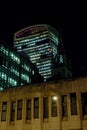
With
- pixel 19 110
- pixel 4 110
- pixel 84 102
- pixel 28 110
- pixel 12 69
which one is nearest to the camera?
pixel 84 102

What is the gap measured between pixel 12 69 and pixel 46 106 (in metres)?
82.5

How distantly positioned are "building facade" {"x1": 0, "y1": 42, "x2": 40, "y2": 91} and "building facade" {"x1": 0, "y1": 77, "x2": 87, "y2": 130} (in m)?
65.0

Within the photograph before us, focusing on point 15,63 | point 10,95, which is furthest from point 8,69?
point 10,95

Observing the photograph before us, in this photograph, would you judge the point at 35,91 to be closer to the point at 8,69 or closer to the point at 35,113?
the point at 35,113

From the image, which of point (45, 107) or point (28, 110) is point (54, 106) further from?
point (28, 110)

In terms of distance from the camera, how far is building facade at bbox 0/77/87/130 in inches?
1059

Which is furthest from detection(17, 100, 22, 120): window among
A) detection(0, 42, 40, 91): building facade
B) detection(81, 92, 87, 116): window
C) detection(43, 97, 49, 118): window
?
detection(0, 42, 40, 91): building facade

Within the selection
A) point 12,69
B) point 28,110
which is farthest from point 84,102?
point 12,69

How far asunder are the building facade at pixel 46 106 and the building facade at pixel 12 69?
6498 centimetres

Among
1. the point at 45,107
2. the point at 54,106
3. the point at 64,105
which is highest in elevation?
the point at 64,105

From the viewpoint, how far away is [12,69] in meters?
110

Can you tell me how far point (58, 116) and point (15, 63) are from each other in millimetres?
86943

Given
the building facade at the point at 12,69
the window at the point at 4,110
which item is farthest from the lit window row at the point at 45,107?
the building facade at the point at 12,69

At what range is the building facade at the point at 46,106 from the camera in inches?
1059
